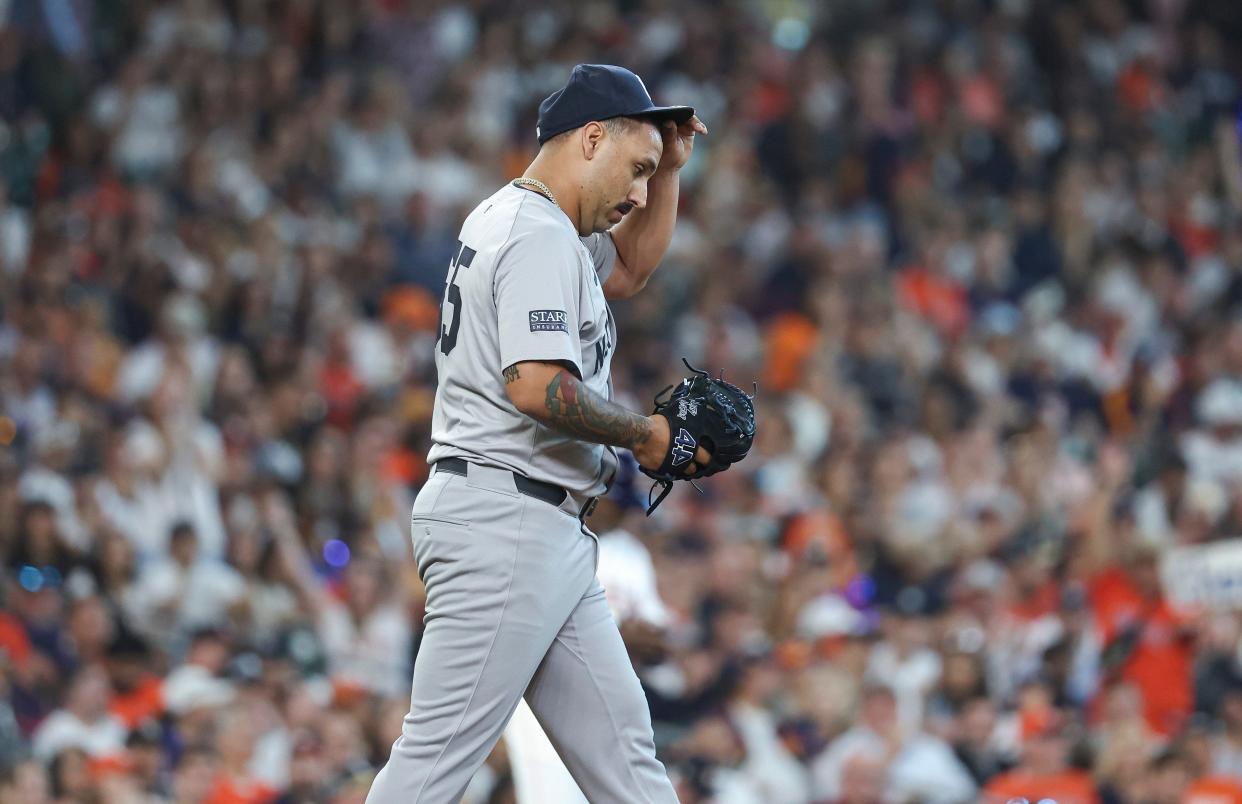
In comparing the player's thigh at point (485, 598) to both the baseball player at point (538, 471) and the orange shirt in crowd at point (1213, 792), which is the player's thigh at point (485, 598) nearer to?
the baseball player at point (538, 471)

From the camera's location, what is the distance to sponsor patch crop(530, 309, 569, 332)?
3164 mm

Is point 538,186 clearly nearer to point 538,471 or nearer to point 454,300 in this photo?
point 454,300

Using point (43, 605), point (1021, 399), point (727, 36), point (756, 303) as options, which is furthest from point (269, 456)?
point (727, 36)

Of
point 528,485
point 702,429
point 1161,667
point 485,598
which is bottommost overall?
point 1161,667

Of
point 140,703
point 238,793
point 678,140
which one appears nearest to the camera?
point 678,140

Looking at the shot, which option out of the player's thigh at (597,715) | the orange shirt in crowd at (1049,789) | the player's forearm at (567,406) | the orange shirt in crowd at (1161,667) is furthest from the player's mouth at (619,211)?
the orange shirt in crowd at (1161,667)

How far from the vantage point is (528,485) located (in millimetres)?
3309

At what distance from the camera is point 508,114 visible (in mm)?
11852

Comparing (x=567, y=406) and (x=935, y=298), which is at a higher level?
(x=567, y=406)

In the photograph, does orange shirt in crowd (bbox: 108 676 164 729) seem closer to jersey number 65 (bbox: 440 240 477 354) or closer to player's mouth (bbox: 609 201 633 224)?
jersey number 65 (bbox: 440 240 477 354)

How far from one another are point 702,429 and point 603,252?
74 centimetres

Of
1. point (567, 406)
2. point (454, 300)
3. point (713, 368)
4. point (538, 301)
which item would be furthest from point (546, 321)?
point (713, 368)

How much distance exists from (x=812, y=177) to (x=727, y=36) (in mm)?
1818

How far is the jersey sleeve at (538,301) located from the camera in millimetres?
3158
